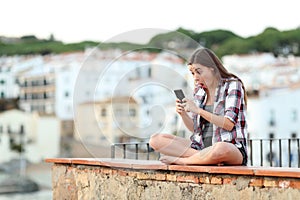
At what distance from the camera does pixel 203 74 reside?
13.8ft

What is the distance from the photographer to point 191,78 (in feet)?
14.5

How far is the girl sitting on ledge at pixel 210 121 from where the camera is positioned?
4.08 meters

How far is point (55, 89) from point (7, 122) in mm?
5277

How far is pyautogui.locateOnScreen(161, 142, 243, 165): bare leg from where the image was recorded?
4031mm

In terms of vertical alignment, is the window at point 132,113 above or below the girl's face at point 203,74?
below

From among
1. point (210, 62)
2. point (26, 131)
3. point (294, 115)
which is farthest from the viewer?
point (26, 131)

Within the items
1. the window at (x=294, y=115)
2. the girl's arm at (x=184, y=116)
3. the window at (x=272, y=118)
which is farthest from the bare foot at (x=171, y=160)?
the window at (x=294, y=115)

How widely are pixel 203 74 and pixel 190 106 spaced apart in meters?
0.25

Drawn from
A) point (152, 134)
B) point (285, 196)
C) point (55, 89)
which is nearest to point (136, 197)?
point (152, 134)

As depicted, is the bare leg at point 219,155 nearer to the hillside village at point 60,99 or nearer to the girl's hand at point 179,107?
the girl's hand at point 179,107

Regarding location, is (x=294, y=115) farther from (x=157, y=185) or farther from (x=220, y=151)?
(x=220, y=151)

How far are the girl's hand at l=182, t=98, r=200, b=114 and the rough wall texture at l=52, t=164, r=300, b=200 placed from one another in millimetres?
377

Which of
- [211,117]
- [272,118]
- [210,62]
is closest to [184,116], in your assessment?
[211,117]

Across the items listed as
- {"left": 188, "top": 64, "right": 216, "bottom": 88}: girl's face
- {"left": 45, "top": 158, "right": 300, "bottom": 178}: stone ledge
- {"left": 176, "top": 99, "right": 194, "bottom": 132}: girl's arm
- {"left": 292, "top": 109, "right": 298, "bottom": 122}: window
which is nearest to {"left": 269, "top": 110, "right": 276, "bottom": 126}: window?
{"left": 292, "top": 109, "right": 298, "bottom": 122}: window
